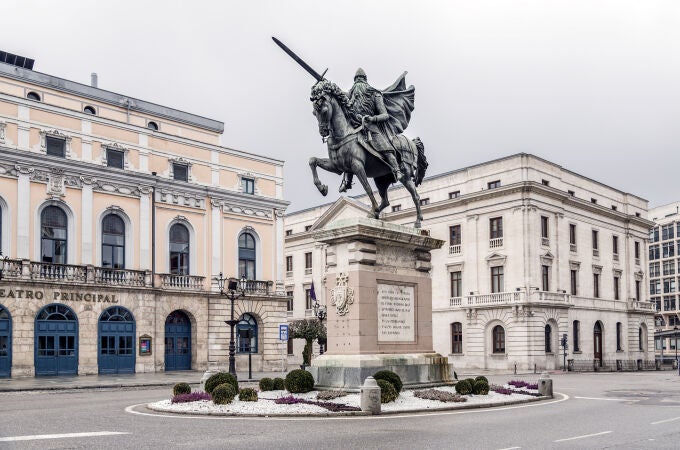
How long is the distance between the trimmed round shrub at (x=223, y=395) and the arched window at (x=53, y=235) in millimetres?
27608

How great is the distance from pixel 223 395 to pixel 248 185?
119ft

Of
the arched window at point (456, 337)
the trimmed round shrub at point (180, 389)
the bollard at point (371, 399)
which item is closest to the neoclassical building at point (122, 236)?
the arched window at point (456, 337)

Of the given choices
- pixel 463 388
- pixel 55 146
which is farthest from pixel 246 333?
pixel 463 388

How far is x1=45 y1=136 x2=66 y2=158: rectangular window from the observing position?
41875mm

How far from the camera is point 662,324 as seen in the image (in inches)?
4759

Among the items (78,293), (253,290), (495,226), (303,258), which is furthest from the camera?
(303,258)

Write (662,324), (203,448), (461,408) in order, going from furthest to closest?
(662,324)
(461,408)
(203,448)

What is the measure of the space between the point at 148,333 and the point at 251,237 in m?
10.7

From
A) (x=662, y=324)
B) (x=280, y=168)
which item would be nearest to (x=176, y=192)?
(x=280, y=168)

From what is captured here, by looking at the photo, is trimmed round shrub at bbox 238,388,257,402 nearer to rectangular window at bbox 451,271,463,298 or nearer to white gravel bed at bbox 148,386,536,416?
white gravel bed at bbox 148,386,536,416

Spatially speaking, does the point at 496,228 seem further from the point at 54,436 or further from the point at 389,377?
the point at 54,436

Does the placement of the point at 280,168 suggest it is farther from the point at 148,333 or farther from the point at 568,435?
the point at 568,435

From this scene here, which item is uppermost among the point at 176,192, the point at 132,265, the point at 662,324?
the point at 176,192

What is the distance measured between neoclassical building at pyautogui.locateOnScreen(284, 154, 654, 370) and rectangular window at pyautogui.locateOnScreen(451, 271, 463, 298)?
0.09m
